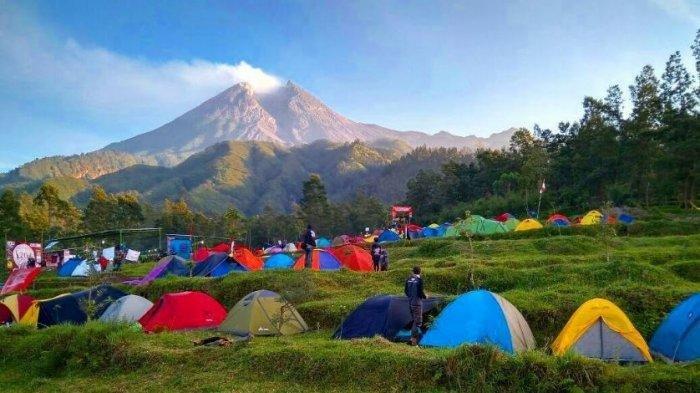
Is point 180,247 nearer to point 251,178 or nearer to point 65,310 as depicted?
point 65,310

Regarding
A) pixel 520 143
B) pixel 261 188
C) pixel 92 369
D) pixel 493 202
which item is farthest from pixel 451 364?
pixel 261 188

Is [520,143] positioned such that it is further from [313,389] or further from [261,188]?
[261,188]

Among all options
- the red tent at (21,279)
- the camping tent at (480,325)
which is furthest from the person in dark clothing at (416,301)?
the red tent at (21,279)

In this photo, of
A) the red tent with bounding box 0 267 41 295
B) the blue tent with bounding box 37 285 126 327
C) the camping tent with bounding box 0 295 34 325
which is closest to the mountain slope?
the red tent with bounding box 0 267 41 295

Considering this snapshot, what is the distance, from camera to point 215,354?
8.86 meters

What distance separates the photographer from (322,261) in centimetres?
1956

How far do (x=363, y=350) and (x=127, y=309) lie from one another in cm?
856

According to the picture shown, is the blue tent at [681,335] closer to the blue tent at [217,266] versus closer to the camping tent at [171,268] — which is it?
the blue tent at [217,266]

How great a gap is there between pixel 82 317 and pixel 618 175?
4258cm

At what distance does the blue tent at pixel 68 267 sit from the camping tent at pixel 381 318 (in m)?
24.9

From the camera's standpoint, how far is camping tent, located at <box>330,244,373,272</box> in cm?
2000

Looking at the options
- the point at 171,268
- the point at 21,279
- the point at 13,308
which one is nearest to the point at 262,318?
the point at 13,308

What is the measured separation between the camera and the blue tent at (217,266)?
20.8 metres

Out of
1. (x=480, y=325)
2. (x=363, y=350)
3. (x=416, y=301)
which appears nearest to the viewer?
(x=363, y=350)
